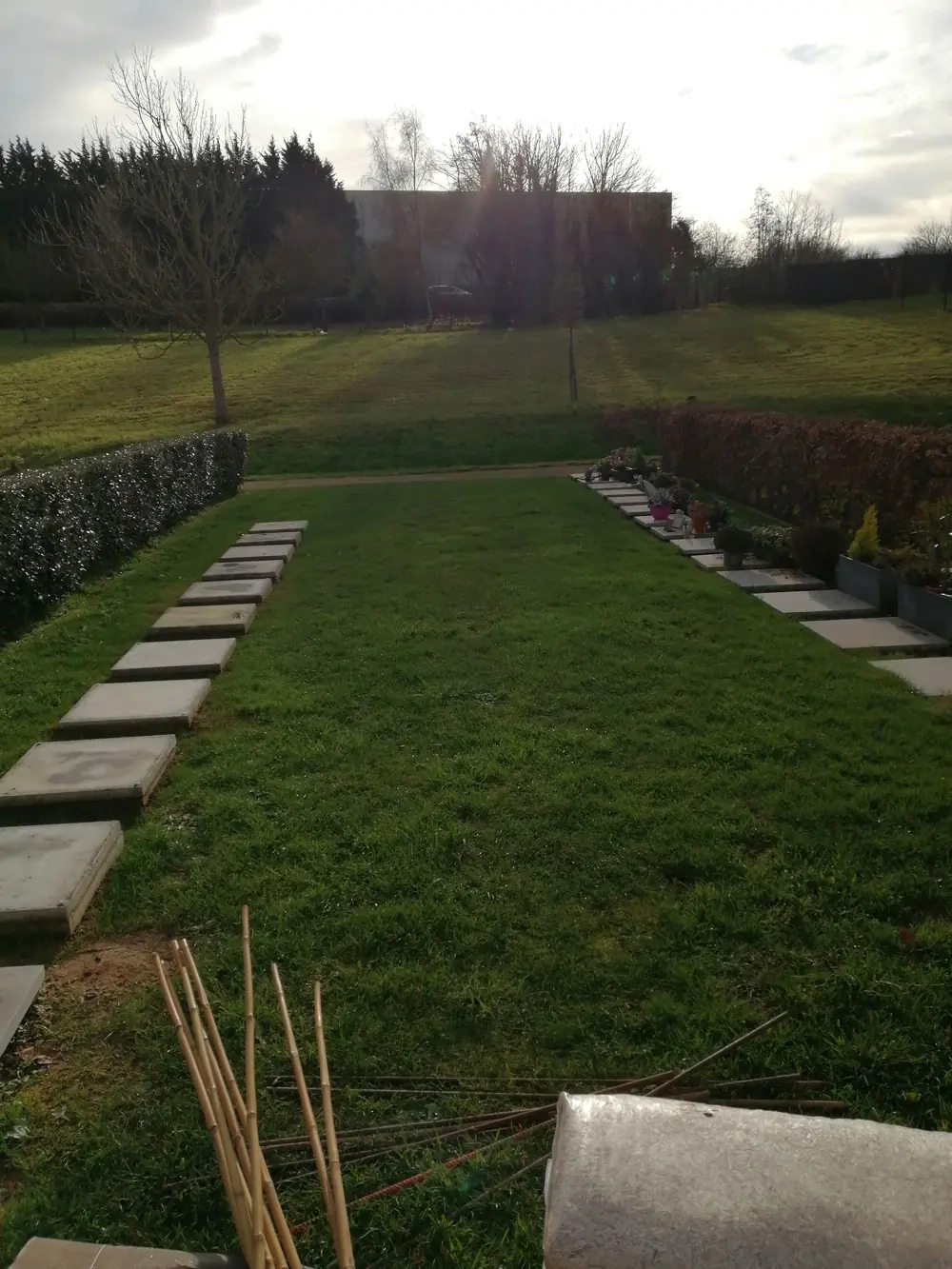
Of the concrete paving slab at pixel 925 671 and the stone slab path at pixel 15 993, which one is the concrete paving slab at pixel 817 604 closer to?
the concrete paving slab at pixel 925 671

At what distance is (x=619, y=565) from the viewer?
7.62 m

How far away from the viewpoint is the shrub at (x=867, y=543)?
641cm

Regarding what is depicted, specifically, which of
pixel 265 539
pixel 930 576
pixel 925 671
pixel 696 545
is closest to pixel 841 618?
pixel 930 576

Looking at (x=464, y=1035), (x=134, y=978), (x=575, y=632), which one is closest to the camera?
(x=464, y=1035)

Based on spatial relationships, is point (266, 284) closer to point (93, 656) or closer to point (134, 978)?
point (93, 656)

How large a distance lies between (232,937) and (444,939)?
63 cm

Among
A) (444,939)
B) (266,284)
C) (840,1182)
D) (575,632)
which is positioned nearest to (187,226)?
(266,284)

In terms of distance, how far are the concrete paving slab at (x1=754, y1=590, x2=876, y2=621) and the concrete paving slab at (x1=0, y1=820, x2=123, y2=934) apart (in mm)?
4583

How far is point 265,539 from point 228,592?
2568 millimetres

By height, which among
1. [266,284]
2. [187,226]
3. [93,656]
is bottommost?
[93,656]

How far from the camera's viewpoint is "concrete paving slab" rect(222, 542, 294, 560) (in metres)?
Answer: 8.39

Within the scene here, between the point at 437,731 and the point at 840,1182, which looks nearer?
the point at 840,1182

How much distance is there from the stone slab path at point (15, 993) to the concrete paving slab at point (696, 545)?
261 inches

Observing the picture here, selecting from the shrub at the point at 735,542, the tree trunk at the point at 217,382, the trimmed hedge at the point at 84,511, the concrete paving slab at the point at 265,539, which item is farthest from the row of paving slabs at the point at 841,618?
the tree trunk at the point at 217,382
